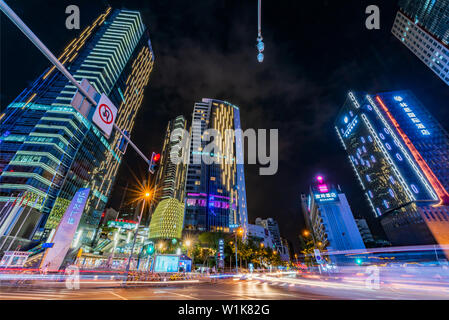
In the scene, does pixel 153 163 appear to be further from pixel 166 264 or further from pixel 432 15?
pixel 432 15

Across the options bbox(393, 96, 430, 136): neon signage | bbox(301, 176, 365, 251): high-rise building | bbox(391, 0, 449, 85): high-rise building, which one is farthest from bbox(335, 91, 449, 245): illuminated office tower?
bbox(301, 176, 365, 251): high-rise building

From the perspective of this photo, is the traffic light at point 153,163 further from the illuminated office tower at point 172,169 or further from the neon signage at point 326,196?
the illuminated office tower at point 172,169

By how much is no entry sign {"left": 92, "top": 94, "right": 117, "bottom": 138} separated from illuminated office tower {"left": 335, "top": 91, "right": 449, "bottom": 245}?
10565cm

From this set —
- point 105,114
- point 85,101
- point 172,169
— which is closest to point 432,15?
point 105,114

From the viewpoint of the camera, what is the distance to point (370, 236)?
138375mm

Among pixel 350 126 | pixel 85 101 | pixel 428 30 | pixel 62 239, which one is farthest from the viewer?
pixel 350 126

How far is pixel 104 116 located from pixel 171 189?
13553 cm

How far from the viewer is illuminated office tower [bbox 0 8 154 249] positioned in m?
56.6

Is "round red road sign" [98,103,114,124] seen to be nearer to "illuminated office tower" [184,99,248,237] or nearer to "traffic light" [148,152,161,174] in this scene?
"traffic light" [148,152,161,174]

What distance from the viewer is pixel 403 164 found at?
77.8 m
